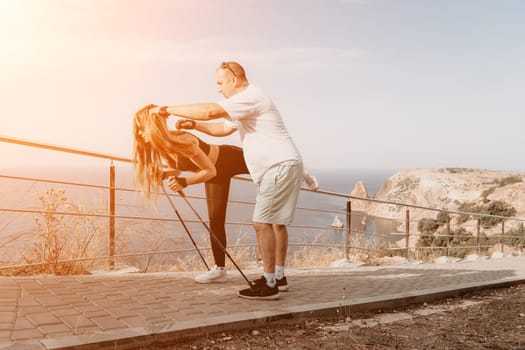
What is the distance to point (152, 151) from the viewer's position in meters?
4.83

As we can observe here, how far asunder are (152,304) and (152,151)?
133 centimetres

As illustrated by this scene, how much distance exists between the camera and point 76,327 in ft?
11.5

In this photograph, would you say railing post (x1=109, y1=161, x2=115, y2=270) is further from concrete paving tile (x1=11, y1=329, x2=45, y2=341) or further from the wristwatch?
concrete paving tile (x1=11, y1=329, x2=45, y2=341)

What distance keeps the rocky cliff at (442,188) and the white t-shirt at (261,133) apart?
68.9 m

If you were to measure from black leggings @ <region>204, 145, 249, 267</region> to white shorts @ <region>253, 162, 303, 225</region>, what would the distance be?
1.94ft

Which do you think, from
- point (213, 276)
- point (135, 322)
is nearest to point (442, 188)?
point (213, 276)

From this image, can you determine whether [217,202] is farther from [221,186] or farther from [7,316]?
[7,316]

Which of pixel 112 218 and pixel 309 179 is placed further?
pixel 112 218

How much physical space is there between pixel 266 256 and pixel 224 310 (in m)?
0.65

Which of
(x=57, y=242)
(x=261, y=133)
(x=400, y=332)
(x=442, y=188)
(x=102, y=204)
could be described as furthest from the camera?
(x=442, y=188)

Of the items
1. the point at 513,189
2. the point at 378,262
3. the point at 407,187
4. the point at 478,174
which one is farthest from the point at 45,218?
the point at 407,187

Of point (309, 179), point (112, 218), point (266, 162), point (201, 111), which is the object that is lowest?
point (112, 218)

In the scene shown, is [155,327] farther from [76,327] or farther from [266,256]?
[266,256]

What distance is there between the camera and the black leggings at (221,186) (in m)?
5.18
